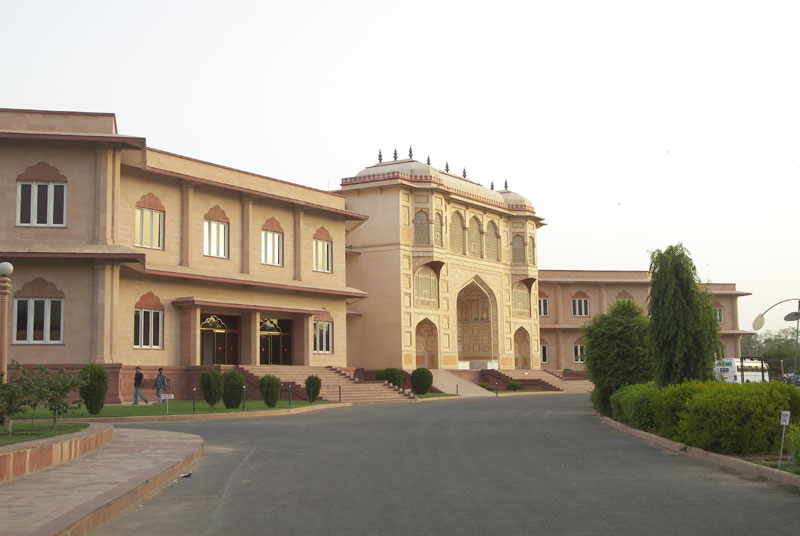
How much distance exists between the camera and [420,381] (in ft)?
144

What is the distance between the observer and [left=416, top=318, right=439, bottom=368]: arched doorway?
49750 millimetres

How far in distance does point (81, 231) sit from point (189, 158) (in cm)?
677

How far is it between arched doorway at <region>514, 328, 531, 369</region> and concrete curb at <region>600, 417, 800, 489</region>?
3949 centimetres

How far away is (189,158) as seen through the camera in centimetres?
3609

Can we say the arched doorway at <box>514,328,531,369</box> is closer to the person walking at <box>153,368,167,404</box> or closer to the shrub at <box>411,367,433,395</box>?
the shrub at <box>411,367,433,395</box>

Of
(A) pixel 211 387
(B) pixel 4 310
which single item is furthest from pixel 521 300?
(B) pixel 4 310

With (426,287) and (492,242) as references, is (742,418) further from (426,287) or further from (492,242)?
(492,242)

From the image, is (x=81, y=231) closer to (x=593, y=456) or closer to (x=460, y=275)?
(x=593, y=456)

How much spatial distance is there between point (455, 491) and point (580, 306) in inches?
2296

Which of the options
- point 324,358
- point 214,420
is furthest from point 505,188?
point 214,420

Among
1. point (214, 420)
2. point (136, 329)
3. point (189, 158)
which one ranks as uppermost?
point (189, 158)

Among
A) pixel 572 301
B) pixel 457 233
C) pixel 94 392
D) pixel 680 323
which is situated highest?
pixel 457 233

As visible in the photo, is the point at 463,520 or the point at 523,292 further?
the point at 523,292

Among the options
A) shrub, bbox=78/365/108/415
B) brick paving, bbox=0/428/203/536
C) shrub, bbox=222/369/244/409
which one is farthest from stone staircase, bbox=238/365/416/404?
brick paving, bbox=0/428/203/536
